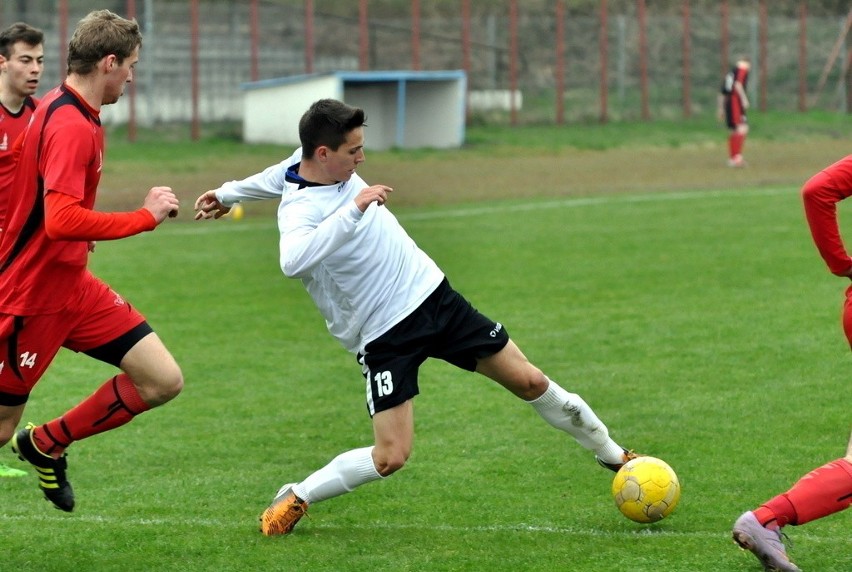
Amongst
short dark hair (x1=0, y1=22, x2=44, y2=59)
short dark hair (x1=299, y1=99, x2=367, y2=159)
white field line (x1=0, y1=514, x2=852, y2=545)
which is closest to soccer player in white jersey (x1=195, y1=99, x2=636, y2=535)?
short dark hair (x1=299, y1=99, x2=367, y2=159)

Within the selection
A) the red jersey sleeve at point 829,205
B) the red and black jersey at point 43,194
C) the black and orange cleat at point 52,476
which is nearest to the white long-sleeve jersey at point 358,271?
the red and black jersey at point 43,194

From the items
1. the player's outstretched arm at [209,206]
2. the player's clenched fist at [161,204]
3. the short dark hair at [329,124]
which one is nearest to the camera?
the player's clenched fist at [161,204]

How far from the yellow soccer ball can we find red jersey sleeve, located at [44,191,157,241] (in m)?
2.37

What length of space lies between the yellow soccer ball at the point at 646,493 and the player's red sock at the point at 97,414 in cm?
220

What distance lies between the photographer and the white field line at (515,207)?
1838 centimetres

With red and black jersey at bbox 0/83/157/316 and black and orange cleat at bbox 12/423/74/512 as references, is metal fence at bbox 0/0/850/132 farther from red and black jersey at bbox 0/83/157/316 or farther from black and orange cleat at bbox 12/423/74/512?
red and black jersey at bbox 0/83/157/316

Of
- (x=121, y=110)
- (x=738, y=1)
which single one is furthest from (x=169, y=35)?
(x=738, y=1)

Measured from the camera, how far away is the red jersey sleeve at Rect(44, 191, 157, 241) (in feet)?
16.8

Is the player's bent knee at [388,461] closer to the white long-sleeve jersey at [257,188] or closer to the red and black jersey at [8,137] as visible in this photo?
the white long-sleeve jersey at [257,188]

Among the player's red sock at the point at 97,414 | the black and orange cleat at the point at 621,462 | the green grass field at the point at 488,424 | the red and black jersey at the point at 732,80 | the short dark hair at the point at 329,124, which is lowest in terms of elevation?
the green grass field at the point at 488,424

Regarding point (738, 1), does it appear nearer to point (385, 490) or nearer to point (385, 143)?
point (385, 143)

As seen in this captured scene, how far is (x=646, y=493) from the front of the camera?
570 cm

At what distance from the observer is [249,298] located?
41.9 ft

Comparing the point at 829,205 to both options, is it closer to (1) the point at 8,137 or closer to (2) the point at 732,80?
(1) the point at 8,137
